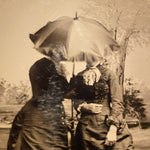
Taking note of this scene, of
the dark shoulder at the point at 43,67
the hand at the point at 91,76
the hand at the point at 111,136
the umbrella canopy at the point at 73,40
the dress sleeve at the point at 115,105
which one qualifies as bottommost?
the hand at the point at 111,136

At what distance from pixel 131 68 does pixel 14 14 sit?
0.98 m

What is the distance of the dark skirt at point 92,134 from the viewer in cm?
199

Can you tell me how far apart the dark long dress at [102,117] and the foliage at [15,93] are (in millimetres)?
344

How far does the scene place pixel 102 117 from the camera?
6.64 ft

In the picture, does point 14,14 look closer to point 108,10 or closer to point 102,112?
point 108,10

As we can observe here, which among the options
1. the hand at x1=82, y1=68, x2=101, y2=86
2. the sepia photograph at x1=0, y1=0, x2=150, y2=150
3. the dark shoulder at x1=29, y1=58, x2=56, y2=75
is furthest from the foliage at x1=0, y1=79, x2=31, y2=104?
the hand at x1=82, y1=68, x2=101, y2=86

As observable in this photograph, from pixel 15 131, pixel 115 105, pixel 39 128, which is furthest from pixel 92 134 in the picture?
pixel 15 131

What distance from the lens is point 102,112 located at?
2.03 meters

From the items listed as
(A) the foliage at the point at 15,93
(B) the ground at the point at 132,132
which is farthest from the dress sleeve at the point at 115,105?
(A) the foliage at the point at 15,93

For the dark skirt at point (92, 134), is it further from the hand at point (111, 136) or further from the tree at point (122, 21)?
the tree at point (122, 21)

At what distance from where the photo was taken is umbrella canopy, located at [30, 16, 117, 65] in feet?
6.74

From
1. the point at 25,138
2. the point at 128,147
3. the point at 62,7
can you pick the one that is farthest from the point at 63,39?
the point at 128,147

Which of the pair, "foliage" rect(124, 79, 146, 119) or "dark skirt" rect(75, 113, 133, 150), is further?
"foliage" rect(124, 79, 146, 119)

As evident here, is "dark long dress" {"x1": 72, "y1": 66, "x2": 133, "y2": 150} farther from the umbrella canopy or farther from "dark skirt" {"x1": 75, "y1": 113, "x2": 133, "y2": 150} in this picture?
the umbrella canopy
